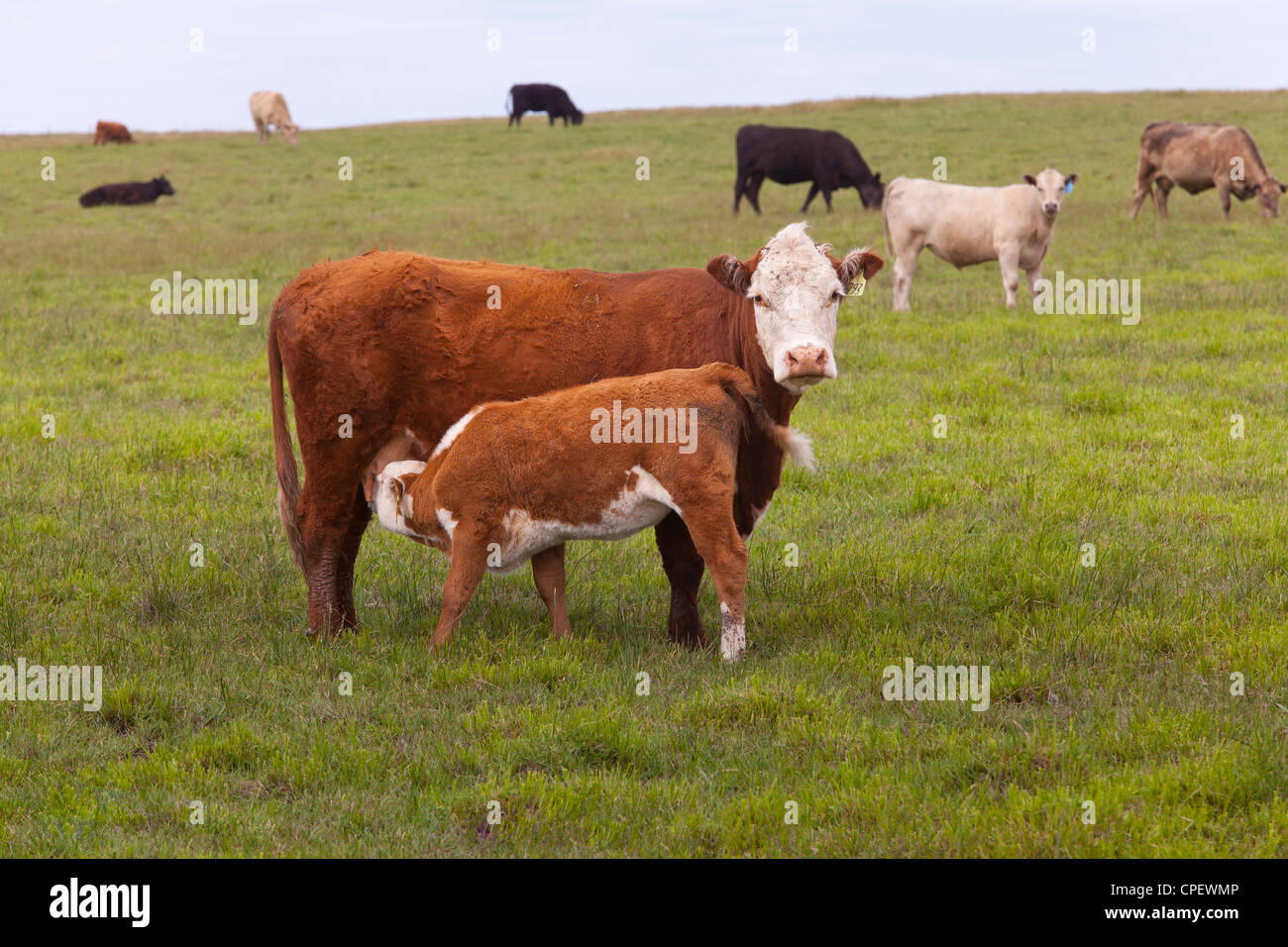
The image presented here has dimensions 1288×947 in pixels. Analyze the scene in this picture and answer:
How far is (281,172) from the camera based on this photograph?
1457 inches

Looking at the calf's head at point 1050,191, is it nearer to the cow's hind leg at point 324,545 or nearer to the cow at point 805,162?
the cow's hind leg at point 324,545

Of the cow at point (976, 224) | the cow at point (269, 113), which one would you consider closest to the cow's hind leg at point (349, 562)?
the cow at point (976, 224)

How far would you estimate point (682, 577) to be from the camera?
6477 millimetres

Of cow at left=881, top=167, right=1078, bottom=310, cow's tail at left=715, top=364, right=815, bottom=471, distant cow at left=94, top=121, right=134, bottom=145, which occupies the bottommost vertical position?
cow's tail at left=715, top=364, right=815, bottom=471

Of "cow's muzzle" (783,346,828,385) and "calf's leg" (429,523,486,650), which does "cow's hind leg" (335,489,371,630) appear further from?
"cow's muzzle" (783,346,828,385)

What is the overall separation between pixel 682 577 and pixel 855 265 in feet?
5.79

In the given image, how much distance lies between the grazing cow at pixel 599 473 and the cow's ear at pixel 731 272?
0.45 m

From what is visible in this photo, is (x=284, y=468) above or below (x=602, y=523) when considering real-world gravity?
above

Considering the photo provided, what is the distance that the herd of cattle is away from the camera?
5.91m

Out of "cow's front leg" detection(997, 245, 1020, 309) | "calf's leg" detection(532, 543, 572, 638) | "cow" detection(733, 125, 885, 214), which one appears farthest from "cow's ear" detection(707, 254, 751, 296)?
"cow" detection(733, 125, 885, 214)

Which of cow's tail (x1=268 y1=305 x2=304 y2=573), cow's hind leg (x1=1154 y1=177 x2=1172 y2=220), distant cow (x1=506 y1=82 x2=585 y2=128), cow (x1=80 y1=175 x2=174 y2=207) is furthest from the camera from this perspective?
distant cow (x1=506 y1=82 x2=585 y2=128)

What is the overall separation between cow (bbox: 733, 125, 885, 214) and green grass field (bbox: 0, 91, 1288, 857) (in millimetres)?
13350

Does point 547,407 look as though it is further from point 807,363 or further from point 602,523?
point 807,363

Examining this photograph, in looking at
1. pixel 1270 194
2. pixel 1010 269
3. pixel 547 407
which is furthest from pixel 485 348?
pixel 1270 194
